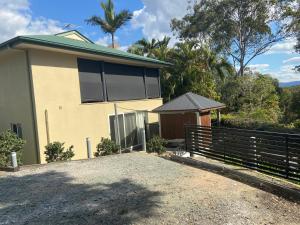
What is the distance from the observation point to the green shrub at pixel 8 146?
10.3 metres

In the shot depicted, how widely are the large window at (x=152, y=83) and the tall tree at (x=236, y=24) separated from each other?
13748 mm

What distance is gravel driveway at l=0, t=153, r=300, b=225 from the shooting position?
5.50 m

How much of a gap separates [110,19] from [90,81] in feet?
63.5

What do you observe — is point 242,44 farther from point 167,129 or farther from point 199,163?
point 199,163

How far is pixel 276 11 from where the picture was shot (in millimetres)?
29125

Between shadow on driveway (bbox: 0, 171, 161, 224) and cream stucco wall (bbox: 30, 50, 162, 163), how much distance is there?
4.23 m

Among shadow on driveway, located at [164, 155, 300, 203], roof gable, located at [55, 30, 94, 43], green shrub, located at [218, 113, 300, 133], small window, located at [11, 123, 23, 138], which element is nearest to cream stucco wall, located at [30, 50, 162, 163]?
small window, located at [11, 123, 23, 138]

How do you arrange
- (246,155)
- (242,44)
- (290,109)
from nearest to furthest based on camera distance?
(246,155) → (290,109) → (242,44)

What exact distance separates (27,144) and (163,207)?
26.9ft

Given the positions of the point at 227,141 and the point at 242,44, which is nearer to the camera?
the point at 227,141

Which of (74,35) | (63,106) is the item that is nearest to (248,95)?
(74,35)

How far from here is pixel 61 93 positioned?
12930 mm

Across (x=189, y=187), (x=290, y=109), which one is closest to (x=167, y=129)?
(x=189, y=187)

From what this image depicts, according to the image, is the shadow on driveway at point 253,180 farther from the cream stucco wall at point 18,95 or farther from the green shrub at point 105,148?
the cream stucco wall at point 18,95
